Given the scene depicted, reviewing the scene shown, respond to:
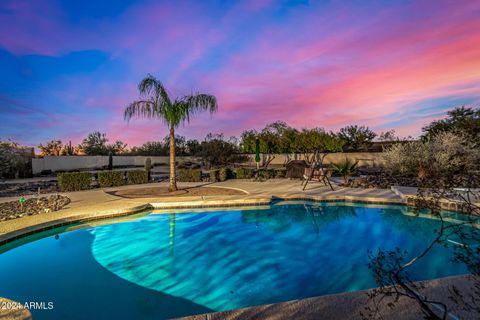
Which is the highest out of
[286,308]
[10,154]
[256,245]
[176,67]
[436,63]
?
[176,67]

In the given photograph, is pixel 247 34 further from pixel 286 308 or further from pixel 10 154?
pixel 10 154

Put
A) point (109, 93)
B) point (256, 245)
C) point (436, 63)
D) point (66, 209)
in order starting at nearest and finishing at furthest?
point (256, 245) < point (66, 209) < point (436, 63) < point (109, 93)

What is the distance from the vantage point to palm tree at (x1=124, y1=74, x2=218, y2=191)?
8875mm

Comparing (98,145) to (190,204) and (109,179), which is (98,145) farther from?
(190,204)

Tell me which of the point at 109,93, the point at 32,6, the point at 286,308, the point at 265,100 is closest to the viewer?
the point at 286,308

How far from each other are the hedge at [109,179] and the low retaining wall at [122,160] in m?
9.48

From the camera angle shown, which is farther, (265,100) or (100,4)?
(265,100)

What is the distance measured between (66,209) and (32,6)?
6918 millimetres

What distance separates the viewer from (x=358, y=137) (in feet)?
84.7

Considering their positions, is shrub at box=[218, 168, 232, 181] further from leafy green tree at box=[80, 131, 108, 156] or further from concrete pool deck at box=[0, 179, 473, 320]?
leafy green tree at box=[80, 131, 108, 156]

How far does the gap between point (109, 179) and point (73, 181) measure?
1.37 metres

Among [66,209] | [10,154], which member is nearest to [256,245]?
[66,209]

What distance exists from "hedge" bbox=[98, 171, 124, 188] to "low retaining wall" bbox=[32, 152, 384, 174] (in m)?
9.48

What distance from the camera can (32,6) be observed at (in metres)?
8.21
